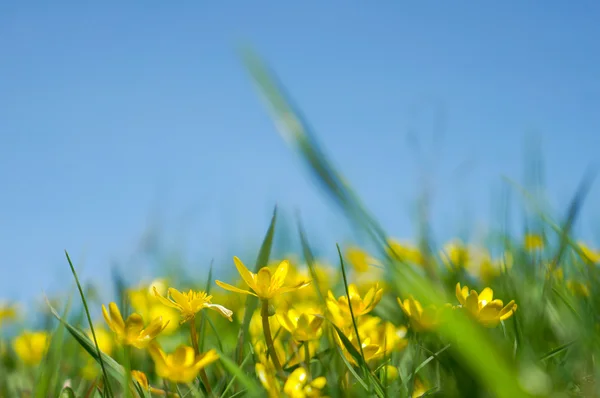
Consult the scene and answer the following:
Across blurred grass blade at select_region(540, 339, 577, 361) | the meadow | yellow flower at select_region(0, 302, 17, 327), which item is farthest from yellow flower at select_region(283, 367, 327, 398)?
yellow flower at select_region(0, 302, 17, 327)

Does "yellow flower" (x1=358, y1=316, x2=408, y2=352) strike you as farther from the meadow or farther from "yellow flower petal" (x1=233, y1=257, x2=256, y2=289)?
"yellow flower petal" (x1=233, y1=257, x2=256, y2=289)

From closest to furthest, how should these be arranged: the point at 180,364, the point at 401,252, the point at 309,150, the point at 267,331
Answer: the point at 309,150 < the point at 180,364 < the point at 267,331 < the point at 401,252

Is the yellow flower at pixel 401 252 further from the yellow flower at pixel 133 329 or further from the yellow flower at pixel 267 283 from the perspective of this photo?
the yellow flower at pixel 133 329

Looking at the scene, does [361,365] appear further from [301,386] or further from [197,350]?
[197,350]

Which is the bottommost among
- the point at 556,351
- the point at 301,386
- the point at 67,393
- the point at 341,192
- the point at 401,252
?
the point at 556,351

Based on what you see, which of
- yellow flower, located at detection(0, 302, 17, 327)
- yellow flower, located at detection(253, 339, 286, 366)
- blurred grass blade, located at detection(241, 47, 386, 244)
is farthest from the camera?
yellow flower, located at detection(0, 302, 17, 327)

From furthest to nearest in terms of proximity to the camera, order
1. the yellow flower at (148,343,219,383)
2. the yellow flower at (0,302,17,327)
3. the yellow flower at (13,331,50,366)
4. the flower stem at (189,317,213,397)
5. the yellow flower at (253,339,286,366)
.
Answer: the yellow flower at (0,302,17,327) → the yellow flower at (13,331,50,366) → the yellow flower at (253,339,286,366) → the flower stem at (189,317,213,397) → the yellow flower at (148,343,219,383)

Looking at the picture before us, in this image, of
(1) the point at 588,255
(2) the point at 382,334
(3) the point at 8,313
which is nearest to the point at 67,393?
(2) the point at 382,334
